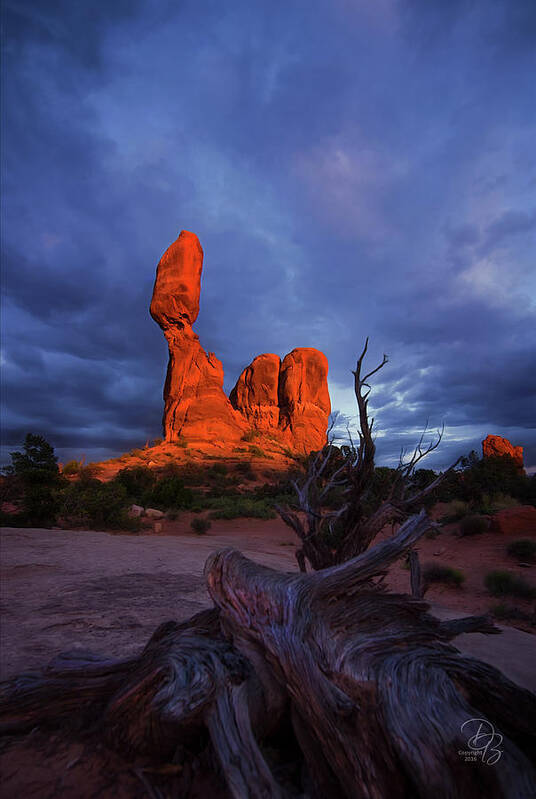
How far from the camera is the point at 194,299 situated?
4797 cm

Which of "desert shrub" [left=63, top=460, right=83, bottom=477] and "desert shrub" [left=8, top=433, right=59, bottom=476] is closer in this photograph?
"desert shrub" [left=8, top=433, right=59, bottom=476]

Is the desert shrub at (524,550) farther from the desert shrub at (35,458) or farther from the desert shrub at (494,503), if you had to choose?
the desert shrub at (35,458)

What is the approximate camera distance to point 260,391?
59.6 metres

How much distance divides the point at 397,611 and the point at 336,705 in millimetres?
717

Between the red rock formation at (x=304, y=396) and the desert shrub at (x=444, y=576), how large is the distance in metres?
46.6

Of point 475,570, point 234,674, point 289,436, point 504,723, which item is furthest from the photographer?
point 289,436

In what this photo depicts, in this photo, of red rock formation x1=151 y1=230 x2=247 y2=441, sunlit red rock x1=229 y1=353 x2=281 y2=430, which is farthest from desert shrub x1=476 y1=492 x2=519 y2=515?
sunlit red rock x1=229 y1=353 x2=281 y2=430

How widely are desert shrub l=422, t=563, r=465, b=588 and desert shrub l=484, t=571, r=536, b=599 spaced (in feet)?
1.66

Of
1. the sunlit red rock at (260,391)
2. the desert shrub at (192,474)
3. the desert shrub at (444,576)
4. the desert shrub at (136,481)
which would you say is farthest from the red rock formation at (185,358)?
the desert shrub at (444,576)

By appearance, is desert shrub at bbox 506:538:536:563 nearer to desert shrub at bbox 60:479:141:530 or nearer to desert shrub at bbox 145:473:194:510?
desert shrub at bbox 60:479:141:530

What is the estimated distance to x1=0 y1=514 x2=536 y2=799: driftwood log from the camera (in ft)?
4.65

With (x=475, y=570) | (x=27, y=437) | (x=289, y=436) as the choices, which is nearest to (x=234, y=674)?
(x=475, y=570)

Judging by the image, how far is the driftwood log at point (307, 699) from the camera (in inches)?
55.7

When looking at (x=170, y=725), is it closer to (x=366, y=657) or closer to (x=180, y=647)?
(x=180, y=647)
